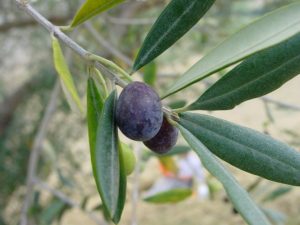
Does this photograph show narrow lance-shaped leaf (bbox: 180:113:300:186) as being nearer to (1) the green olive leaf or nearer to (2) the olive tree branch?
(2) the olive tree branch

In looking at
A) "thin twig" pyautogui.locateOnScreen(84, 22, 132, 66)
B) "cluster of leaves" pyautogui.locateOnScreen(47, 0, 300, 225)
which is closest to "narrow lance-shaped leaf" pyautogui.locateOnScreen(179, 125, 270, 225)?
"cluster of leaves" pyautogui.locateOnScreen(47, 0, 300, 225)

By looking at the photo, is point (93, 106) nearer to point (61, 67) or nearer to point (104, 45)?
point (61, 67)

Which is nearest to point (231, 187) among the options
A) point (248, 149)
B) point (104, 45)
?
point (248, 149)

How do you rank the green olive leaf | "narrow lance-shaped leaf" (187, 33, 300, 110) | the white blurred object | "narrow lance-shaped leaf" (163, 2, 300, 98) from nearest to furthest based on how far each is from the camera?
"narrow lance-shaped leaf" (163, 2, 300, 98) → "narrow lance-shaped leaf" (187, 33, 300, 110) → the green olive leaf → the white blurred object

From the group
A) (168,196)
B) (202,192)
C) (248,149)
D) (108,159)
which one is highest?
(108,159)

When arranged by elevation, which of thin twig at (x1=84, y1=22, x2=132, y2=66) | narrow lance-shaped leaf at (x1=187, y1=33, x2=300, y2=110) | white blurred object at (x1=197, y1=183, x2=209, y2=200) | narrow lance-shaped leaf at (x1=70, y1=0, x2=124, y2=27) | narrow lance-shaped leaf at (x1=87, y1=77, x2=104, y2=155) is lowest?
white blurred object at (x1=197, y1=183, x2=209, y2=200)

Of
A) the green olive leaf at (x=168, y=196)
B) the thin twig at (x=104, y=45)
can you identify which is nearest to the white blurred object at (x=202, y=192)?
the thin twig at (x=104, y=45)

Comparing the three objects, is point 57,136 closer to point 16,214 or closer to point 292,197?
point 16,214
